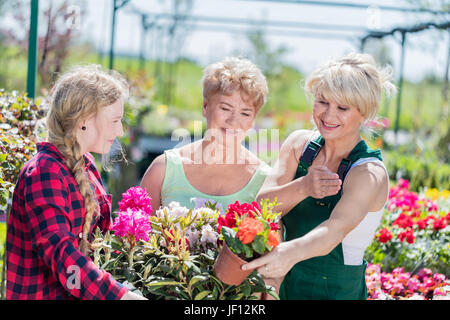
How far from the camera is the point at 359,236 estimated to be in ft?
6.40

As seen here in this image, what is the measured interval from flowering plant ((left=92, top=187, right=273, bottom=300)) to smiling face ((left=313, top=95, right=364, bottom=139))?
1.89 feet

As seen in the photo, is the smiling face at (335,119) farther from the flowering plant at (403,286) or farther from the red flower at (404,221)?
the red flower at (404,221)

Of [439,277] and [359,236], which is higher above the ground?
[359,236]

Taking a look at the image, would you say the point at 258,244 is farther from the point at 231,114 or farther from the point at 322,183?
the point at 231,114

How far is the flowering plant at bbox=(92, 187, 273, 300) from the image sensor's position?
5.02 feet

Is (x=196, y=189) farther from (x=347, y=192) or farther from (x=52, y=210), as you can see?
(x=52, y=210)

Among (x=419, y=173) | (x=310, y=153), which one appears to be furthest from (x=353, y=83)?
(x=419, y=173)

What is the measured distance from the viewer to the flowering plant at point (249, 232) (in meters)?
1.39

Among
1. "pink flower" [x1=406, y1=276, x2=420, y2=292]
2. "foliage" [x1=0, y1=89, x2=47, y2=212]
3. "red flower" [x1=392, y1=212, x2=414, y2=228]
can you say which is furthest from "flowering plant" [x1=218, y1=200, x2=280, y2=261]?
"red flower" [x1=392, y1=212, x2=414, y2=228]

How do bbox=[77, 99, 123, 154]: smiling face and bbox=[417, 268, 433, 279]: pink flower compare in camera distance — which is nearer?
bbox=[77, 99, 123, 154]: smiling face

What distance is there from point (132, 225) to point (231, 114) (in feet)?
2.81

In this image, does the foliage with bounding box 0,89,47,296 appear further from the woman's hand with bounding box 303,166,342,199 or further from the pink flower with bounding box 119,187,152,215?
the woman's hand with bounding box 303,166,342,199

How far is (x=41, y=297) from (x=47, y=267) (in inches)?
3.4

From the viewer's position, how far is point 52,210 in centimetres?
139
